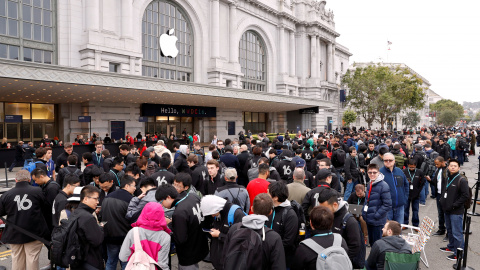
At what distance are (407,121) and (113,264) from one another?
309ft

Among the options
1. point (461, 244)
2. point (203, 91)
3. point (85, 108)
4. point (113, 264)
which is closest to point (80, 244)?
point (113, 264)

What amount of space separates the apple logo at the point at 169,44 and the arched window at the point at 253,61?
1215cm

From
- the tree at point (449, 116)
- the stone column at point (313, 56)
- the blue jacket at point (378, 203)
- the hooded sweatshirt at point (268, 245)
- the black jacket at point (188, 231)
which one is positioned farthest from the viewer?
the tree at point (449, 116)

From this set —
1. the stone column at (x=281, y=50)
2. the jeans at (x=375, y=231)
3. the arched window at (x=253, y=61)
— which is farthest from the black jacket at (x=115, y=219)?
the stone column at (x=281, y=50)

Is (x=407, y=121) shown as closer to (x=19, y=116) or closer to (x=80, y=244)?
(x=19, y=116)

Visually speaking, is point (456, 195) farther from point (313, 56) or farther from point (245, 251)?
point (313, 56)

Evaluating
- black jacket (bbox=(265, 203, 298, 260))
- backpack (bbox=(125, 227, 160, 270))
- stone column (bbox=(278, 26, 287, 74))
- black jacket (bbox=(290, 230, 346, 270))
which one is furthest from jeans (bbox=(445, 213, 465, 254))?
stone column (bbox=(278, 26, 287, 74))

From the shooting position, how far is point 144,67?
31844 mm

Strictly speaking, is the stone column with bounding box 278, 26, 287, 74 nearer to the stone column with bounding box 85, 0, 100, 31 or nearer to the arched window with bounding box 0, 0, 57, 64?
the stone column with bounding box 85, 0, 100, 31

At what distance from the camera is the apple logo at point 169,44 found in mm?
32944

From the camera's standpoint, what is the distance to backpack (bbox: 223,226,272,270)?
10.7 ft

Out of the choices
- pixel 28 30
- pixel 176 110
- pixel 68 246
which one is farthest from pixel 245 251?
pixel 176 110

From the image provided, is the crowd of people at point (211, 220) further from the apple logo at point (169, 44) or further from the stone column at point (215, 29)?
the stone column at point (215, 29)

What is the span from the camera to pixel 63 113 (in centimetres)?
2670
